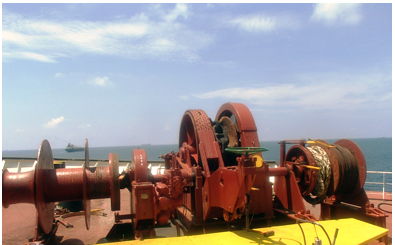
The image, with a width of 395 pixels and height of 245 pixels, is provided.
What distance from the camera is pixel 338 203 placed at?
567 cm

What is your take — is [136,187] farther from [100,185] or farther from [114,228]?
[114,228]

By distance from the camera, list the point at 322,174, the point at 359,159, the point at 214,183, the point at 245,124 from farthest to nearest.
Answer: the point at 359,159 < the point at 322,174 < the point at 245,124 < the point at 214,183

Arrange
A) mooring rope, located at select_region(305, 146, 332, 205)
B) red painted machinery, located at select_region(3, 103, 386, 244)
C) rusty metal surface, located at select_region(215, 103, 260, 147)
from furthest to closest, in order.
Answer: mooring rope, located at select_region(305, 146, 332, 205), rusty metal surface, located at select_region(215, 103, 260, 147), red painted machinery, located at select_region(3, 103, 386, 244)

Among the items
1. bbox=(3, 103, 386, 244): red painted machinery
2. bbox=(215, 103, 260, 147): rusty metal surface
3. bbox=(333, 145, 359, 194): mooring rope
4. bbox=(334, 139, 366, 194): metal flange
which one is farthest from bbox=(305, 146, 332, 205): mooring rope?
bbox=(215, 103, 260, 147): rusty metal surface

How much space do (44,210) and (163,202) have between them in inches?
64.4

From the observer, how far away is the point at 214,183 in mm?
4250

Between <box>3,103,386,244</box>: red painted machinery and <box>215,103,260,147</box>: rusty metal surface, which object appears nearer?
<box>3,103,386,244</box>: red painted machinery

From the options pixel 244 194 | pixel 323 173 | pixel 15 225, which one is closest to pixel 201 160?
pixel 244 194

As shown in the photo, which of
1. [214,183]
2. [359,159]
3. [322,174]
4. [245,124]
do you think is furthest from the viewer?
[359,159]

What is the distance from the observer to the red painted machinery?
3.76 m

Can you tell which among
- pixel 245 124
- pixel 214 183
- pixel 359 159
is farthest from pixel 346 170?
pixel 214 183

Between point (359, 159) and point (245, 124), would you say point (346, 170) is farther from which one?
point (245, 124)

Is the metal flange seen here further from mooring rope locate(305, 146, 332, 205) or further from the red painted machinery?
mooring rope locate(305, 146, 332, 205)

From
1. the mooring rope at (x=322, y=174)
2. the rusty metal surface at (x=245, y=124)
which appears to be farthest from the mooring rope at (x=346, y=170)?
the rusty metal surface at (x=245, y=124)
